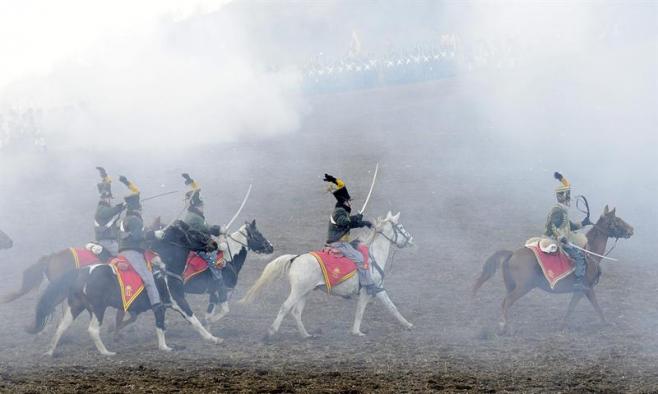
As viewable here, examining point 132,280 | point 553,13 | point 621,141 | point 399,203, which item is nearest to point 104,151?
point 399,203

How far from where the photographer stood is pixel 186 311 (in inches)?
619

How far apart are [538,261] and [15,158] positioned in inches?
1048

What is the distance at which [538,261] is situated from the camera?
53.6ft

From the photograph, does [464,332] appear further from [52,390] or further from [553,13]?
[553,13]

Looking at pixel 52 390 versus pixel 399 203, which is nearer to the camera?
pixel 52 390

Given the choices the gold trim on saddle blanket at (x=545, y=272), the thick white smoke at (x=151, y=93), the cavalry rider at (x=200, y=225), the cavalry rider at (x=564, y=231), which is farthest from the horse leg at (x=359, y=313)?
the thick white smoke at (x=151, y=93)

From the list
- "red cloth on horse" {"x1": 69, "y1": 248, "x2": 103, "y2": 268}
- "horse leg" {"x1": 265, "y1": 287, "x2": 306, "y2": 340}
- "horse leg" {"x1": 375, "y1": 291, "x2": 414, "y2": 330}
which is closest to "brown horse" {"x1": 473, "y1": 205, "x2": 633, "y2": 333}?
"horse leg" {"x1": 375, "y1": 291, "x2": 414, "y2": 330}

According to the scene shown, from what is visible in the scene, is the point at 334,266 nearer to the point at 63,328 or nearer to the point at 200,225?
the point at 200,225

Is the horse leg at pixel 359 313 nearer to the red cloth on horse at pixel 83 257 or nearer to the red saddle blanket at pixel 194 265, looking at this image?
the red saddle blanket at pixel 194 265

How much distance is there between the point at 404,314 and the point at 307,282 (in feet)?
8.85

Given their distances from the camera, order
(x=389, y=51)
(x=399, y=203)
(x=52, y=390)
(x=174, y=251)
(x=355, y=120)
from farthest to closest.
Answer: (x=389, y=51) < (x=355, y=120) < (x=399, y=203) < (x=174, y=251) < (x=52, y=390)

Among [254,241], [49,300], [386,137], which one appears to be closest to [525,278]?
[254,241]

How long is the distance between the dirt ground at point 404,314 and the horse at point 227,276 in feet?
1.24

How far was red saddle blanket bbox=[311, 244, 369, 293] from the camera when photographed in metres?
16.0
